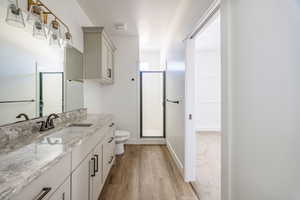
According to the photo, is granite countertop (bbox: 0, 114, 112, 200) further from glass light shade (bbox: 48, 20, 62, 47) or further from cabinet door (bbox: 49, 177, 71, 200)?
glass light shade (bbox: 48, 20, 62, 47)

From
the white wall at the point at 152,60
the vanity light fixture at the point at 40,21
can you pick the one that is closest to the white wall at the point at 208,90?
the white wall at the point at 152,60

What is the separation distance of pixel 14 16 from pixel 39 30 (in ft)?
1.01

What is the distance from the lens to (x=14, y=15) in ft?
4.35

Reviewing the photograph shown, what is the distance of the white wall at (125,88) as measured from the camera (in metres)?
4.16

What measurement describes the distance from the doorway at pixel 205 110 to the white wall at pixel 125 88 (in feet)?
4.92

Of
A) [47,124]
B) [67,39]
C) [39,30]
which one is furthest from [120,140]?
[39,30]

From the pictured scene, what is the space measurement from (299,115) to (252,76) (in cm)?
36

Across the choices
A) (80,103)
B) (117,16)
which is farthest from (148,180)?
(117,16)

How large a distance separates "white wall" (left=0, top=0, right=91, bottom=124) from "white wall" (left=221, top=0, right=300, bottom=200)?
1.61 m

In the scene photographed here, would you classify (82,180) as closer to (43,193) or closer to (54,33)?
(43,193)

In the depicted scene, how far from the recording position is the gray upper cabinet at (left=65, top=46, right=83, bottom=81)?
2.29m

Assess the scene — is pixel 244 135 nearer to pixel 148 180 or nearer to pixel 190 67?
pixel 190 67

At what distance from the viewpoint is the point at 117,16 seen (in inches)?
121

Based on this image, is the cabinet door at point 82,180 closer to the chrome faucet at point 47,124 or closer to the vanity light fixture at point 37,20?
the chrome faucet at point 47,124
